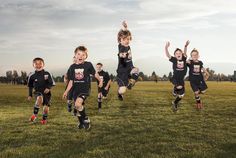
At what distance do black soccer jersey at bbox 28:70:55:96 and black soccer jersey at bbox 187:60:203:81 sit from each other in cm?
631

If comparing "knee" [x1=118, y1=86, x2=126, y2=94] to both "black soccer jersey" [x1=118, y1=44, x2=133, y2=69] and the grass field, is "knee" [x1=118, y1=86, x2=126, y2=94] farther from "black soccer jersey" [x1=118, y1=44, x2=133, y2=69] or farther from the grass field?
the grass field

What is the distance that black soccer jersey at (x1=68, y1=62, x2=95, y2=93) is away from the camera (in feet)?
38.0

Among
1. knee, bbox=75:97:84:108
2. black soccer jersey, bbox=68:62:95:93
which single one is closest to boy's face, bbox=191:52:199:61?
black soccer jersey, bbox=68:62:95:93

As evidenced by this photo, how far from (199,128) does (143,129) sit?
1.82 m

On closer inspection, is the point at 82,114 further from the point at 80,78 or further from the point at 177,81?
the point at 177,81

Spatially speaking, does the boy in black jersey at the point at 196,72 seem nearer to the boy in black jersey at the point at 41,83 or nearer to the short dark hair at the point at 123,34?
the boy in black jersey at the point at 41,83

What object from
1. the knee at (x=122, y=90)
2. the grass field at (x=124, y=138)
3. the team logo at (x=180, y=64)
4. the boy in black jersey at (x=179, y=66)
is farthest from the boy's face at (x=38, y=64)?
the team logo at (x=180, y=64)

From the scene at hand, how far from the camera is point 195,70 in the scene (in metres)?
17.9

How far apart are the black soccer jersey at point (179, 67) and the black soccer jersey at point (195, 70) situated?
1189 mm

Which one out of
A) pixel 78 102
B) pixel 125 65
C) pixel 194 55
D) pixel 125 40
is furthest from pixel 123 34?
pixel 194 55

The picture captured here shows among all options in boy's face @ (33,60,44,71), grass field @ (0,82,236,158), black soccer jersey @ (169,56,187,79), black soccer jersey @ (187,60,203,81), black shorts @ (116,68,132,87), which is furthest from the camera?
black soccer jersey @ (187,60,203,81)

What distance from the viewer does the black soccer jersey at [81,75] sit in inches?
456

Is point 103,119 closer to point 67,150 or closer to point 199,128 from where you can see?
point 199,128

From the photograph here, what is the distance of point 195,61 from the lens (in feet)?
57.5
